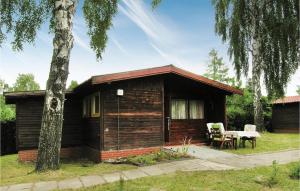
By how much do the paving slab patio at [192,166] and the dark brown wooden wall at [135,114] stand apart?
1.90m

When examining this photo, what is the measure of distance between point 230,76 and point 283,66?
18.4m

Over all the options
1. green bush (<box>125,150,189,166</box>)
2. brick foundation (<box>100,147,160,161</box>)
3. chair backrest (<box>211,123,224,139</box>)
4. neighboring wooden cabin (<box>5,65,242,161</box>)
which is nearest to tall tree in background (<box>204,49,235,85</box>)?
neighboring wooden cabin (<box>5,65,242,161</box>)

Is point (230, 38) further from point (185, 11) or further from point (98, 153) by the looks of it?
point (98, 153)

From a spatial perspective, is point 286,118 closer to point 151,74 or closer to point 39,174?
point 151,74

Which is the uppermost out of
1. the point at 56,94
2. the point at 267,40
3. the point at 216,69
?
the point at 216,69

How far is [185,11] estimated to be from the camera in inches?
824

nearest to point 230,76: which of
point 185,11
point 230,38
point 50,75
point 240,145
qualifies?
point 230,38

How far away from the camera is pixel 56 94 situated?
9914 mm

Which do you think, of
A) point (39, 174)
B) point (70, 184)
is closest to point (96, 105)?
point (39, 174)

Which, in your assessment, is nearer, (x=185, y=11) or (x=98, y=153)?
(x=98, y=153)

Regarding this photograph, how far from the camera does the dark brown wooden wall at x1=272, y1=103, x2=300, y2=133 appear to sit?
2555 cm

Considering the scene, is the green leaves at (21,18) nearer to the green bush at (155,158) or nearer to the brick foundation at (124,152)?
the brick foundation at (124,152)

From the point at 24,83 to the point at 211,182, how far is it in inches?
2178

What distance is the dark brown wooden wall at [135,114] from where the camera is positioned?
12.3 m
